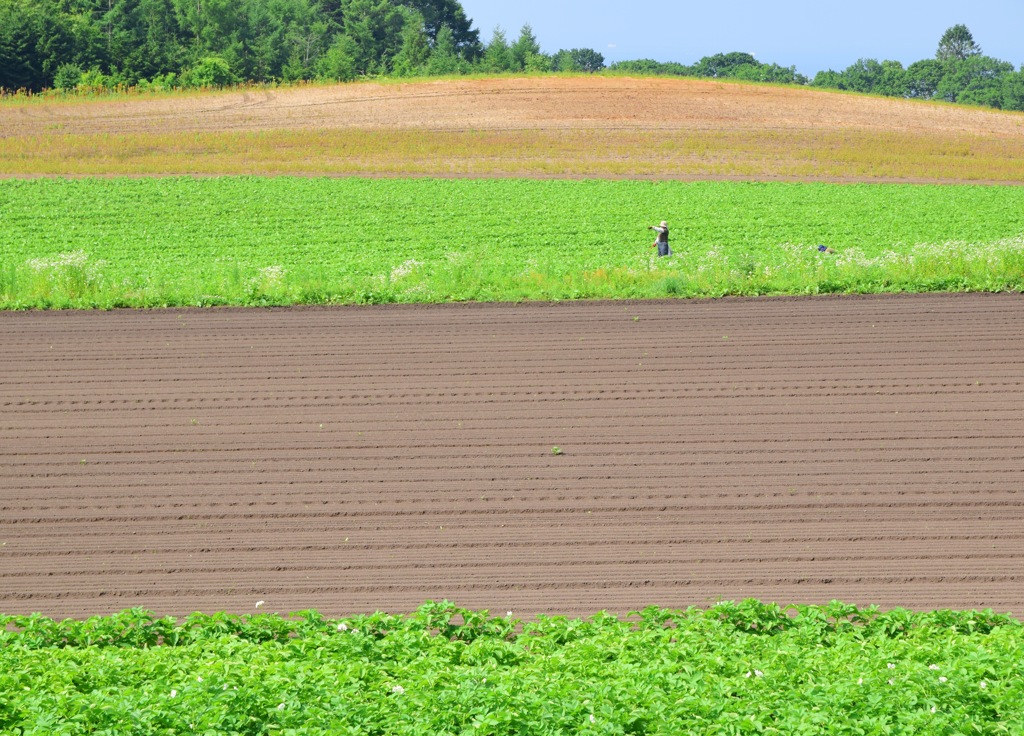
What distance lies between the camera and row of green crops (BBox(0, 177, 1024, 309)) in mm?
18750

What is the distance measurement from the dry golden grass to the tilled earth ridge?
22369 millimetres

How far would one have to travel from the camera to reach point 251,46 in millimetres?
82312

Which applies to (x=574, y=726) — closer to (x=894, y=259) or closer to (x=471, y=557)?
(x=471, y=557)

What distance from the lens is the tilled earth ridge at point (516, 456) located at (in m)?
9.39

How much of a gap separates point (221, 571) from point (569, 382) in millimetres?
5977

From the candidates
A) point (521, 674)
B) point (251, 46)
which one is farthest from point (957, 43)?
point (521, 674)

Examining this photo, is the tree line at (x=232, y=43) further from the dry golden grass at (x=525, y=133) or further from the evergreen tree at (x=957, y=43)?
the evergreen tree at (x=957, y=43)

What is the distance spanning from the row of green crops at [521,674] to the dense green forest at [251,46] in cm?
5779

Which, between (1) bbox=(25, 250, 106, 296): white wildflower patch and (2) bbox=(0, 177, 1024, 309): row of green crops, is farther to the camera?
(1) bbox=(25, 250, 106, 296): white wildflower patch

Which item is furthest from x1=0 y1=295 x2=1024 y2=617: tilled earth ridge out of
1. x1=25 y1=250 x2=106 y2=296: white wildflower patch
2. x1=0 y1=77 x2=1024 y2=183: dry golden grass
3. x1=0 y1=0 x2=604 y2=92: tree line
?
x1=0 y1=0 x2=604 y2=92: tree line

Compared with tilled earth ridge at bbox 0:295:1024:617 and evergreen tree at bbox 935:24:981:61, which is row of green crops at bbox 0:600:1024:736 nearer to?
tilled earth ridge at bbox 0:295:1024:617

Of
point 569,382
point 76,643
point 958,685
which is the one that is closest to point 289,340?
point 569,382

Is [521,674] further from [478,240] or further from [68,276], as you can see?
[478,240]

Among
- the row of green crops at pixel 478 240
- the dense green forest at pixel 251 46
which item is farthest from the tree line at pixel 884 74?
the row of green crops at pixel 478 240
